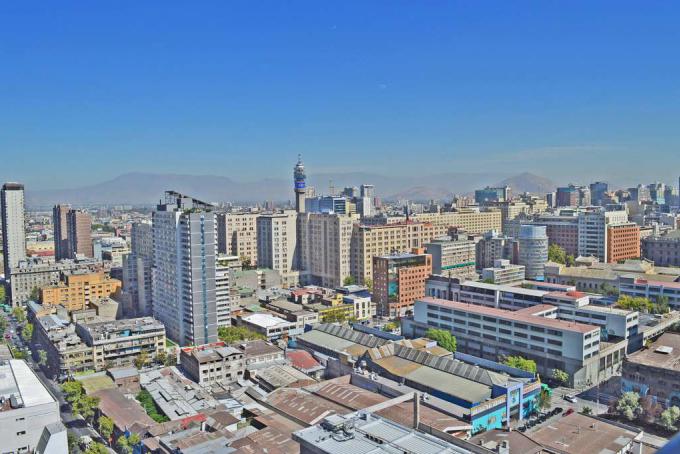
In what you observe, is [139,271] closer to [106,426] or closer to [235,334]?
[235,334]

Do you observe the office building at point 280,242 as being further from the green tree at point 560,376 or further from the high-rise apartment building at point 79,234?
the green tree at point 560,376

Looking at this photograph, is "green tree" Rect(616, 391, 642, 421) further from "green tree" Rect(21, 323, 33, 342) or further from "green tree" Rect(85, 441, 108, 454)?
"green tree" Rect(21, 323, 33, 342)

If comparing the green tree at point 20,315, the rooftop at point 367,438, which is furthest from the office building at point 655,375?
the green tree at point 20,315

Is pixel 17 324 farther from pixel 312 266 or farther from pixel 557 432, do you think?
pixel 557 432

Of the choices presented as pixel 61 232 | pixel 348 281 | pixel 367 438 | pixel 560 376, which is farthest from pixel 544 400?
pixel 61 232

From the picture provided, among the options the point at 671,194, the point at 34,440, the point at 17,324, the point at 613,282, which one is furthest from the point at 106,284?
the point at 671,194
